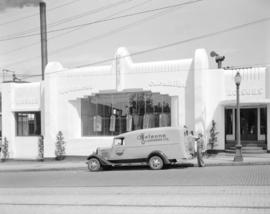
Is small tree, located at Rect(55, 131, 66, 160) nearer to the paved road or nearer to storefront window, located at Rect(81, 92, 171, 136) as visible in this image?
storefront window, located at Rect(81, 92, 171, 136)

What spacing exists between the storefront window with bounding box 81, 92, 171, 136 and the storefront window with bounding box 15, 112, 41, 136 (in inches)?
150

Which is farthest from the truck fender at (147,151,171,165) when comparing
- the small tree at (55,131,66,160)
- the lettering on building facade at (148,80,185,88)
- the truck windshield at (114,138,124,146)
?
the small tree at (55,131,66,160)

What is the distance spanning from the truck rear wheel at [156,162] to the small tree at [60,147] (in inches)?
368

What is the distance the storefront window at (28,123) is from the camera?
108 ft

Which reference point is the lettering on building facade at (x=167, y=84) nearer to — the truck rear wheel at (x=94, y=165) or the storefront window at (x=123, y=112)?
the storefront window at (x=123, y=112)

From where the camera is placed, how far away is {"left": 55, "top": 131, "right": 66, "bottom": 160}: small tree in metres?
30.2

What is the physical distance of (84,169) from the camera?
25016mm

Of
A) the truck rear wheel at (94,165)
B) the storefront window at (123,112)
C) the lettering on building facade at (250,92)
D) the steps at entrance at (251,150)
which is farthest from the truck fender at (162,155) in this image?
the lettering on building facade at (250,92)

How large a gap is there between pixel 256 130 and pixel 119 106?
821 centimetres

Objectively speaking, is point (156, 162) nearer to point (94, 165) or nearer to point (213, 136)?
point (94, 165)

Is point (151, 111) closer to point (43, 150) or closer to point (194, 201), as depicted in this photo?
point (43, 150)

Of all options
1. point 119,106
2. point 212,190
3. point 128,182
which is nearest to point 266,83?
point 119,106

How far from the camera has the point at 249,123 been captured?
27766 mm

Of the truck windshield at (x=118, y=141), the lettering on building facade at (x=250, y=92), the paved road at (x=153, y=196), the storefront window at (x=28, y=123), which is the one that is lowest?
the paved road at (x=153, y=196)
